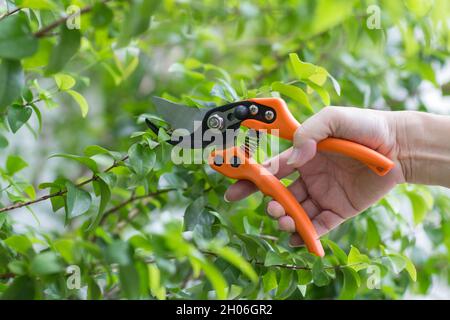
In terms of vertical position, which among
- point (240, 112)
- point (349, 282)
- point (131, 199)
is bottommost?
point (349, 282)

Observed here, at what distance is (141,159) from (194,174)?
0.19 metres

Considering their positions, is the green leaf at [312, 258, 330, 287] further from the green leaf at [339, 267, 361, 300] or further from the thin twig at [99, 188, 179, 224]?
the thin twig at [99, 188, 179, 224]

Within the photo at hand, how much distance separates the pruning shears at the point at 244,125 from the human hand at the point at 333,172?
16 mm

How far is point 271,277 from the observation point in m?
0.75

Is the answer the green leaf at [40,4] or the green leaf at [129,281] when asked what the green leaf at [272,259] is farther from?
the green leaf at [40,4]

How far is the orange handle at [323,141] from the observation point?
742 mm

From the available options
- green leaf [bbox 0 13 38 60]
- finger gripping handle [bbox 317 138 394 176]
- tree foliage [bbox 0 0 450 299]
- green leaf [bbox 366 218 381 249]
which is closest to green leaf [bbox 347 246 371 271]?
tree foliage [bbox 0 0 450 299]

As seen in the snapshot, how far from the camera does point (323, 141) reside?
0.75m

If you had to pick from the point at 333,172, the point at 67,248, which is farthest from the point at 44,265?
the point at 333,172

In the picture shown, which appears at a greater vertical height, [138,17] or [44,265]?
[138,17]

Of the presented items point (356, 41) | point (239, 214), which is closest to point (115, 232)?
point (239, 214)

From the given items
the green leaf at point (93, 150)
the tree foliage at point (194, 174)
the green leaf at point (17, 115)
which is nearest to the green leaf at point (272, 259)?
the tree foliage at point (194, 174)

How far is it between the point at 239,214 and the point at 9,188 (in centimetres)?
30

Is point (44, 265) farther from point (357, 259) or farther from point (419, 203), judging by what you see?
point (419, 203)
